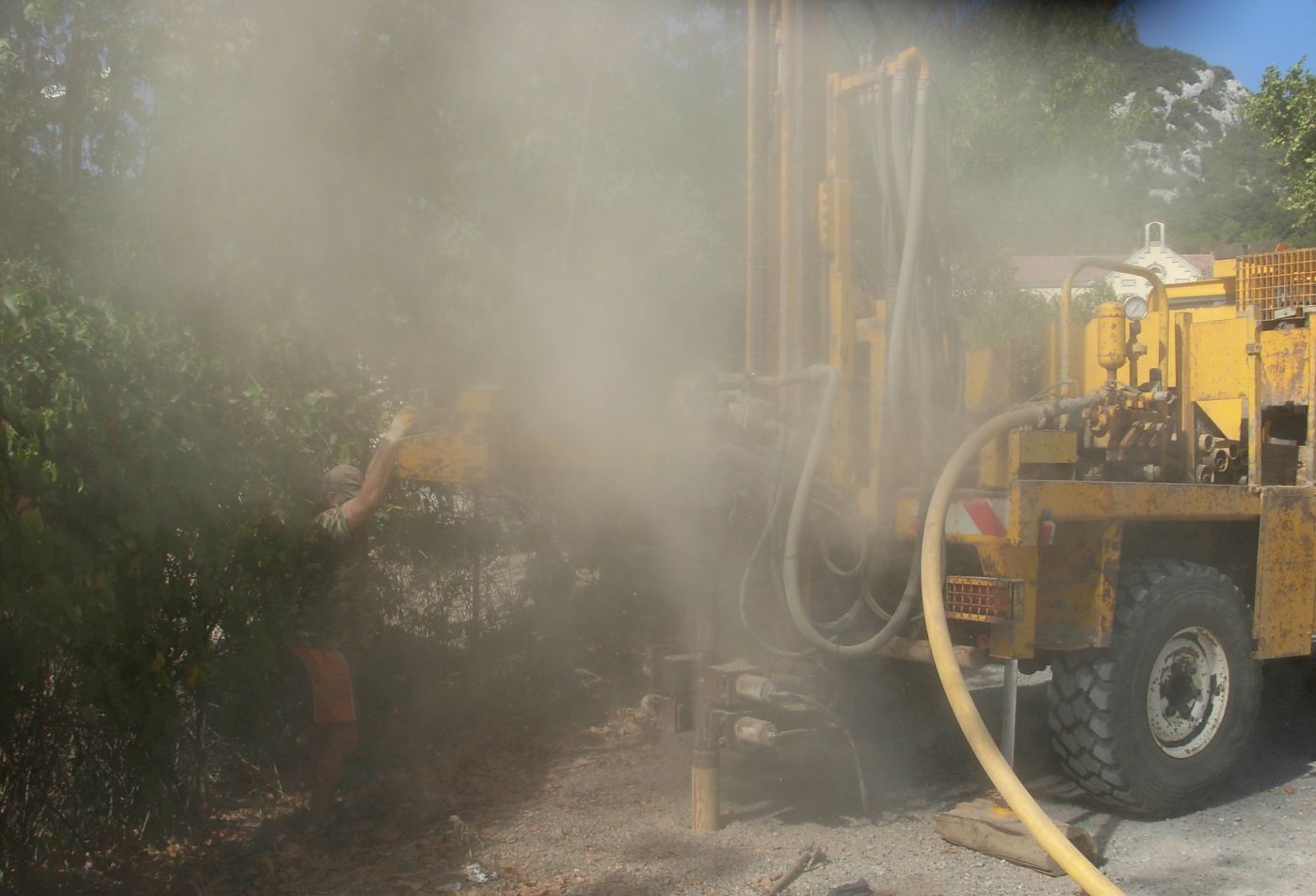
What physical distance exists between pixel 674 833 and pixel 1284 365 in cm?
354

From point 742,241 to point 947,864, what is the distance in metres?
3.55

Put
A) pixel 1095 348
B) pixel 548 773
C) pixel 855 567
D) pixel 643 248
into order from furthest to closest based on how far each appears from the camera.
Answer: pixel 643 248
pixel 1095 348
pixel 548 773
pixel 855 567

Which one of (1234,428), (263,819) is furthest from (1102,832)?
(263,819)

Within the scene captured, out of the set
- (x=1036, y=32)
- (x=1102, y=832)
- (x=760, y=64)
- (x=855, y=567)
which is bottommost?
Result: (x=1102, y=832)

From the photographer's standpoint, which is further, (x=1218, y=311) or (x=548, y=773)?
(x=1218, y=311)

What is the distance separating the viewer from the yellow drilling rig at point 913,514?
4371 millimetres

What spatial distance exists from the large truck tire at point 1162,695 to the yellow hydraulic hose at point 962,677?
607 mm

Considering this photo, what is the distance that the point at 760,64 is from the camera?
4801 millimetres

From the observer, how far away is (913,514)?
180 inches

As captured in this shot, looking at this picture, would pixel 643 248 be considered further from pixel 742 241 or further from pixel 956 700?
pixel 956 700

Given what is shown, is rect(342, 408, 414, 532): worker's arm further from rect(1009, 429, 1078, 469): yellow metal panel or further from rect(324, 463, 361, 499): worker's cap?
rect(1009, 429, 1078, 469): yellow metal panel

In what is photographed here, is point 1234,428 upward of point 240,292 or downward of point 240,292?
downward

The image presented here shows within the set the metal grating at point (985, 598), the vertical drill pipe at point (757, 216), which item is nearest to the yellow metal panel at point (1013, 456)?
the metal grating at point (985, 598)

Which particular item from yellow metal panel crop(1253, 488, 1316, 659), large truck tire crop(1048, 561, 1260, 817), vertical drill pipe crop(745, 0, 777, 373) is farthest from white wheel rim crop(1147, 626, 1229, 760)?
vertical drill pipe crop(745, 0, 777, 373)
